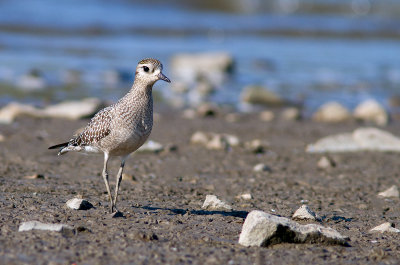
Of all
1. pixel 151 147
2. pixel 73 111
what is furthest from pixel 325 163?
pixel 73 111

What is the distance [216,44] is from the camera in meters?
24.8

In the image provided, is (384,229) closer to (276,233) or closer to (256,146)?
(276,233)

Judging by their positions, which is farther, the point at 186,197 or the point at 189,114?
the point at 189,114

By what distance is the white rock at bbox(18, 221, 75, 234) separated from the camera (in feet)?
17.9

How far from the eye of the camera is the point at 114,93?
14.8 m

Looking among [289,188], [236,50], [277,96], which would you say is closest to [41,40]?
[236,50]

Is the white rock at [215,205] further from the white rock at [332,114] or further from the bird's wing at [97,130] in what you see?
the white rock at [332,114]

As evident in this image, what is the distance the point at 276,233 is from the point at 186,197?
2.11 m

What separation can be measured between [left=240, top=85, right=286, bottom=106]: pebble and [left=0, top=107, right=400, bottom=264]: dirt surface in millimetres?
2332

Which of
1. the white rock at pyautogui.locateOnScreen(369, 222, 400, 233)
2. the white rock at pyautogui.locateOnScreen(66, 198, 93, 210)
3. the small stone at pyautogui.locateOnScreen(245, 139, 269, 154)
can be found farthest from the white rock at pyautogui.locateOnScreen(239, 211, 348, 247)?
the small stone at pyautogui.locateOnScreen(245, 139, 269, 154)

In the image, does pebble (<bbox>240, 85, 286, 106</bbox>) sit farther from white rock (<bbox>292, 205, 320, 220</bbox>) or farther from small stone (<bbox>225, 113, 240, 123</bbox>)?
white rock (<bbox>292, 205, 320, 220</bbox>)

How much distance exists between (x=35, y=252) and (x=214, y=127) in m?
7.07

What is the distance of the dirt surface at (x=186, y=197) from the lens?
5.24m

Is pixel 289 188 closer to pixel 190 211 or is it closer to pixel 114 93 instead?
pixel 190 211
